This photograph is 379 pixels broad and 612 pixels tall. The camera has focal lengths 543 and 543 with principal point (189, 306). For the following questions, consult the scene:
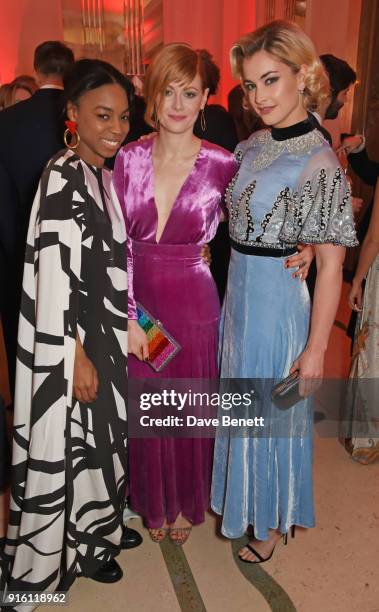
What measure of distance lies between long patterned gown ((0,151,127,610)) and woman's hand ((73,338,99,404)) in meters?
0.04

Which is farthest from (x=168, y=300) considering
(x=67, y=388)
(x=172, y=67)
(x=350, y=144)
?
(x=350, y=144)

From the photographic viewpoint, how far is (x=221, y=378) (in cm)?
192

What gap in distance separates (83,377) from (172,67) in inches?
38.6

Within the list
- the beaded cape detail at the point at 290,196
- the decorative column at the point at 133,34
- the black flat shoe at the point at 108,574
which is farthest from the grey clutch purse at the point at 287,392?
the decorative column at the point at 133,34

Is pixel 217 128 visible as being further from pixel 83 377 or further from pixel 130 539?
pixel 130 539

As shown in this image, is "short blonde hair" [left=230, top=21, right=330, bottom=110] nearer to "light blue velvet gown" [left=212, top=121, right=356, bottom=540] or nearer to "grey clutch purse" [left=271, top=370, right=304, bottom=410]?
"light blue velvet gown" [left=212, top=121, right=356, bottom=540]

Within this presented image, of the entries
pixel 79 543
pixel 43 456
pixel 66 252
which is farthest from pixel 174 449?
pixel 66 252

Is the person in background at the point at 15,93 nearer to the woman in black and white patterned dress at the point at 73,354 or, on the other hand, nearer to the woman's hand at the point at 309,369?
the woman in black and white patterned dress at the point at 73,354

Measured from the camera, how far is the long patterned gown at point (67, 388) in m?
1.50

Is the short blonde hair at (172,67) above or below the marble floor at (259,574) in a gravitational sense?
above

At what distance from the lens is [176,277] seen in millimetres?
1853

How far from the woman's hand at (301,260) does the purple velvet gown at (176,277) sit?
0.33 meters

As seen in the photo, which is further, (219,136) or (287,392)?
(219,136)

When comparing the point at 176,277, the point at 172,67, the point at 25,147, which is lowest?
the point at 176,277
